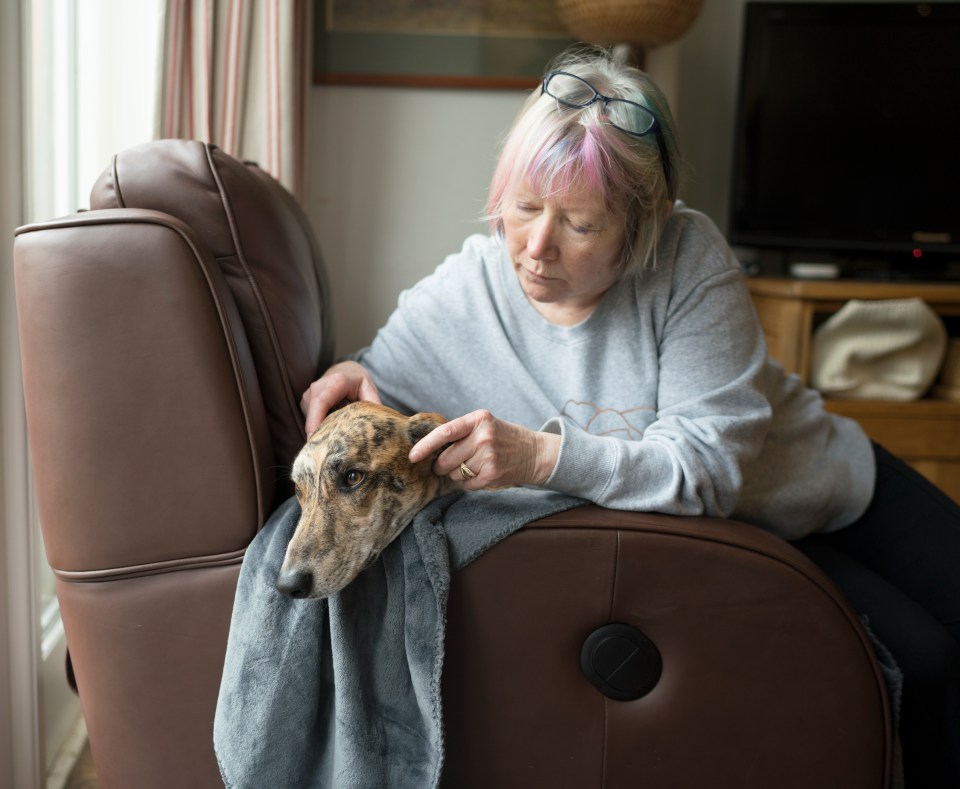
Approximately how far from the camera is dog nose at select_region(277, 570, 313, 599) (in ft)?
2.84

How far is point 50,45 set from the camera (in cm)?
161

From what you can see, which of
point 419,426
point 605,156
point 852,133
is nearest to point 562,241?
point 605,156

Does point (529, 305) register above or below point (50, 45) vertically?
below

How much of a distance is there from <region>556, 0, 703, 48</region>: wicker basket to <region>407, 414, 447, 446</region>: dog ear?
1812 millimetres

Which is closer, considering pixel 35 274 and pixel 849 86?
pixel 35 274

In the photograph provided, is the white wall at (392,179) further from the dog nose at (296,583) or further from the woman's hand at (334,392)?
the dog nose at (296,583)

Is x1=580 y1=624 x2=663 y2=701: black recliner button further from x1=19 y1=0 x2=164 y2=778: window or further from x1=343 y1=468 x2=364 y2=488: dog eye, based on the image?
x1=19 y1=0 x2=164 y2=778: window

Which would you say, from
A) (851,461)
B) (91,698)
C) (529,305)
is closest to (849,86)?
(851,461)

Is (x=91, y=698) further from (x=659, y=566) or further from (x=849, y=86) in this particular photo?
(x=849, y=86)

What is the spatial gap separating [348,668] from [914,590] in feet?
2.97

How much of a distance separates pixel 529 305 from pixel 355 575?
0.53 meters

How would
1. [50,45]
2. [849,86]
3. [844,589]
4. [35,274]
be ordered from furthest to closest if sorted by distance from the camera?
[849,86] < [50,45] < [844,589] < [35,274]

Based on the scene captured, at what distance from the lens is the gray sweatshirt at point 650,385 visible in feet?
3.38

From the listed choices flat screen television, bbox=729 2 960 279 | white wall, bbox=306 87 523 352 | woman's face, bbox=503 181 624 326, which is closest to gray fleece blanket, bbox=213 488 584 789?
woman's face, bbox=503 181 624 326
